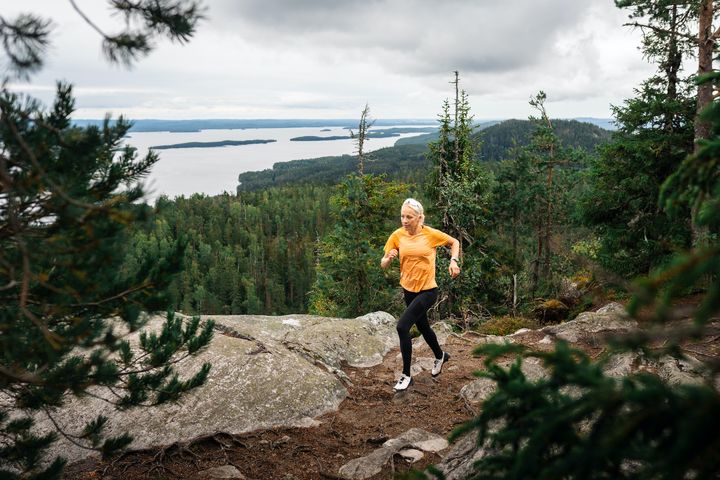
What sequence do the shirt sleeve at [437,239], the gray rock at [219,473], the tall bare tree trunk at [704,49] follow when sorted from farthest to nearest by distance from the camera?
the tall bare tree trunk at [704,49], the shirt sleeve at [437,239], the gray rock at [219,473]

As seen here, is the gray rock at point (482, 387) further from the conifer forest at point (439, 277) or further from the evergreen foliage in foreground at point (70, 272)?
the evergreen foliage in foreground at point (70, 272)

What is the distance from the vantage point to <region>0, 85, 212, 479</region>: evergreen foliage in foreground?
8.80 feet

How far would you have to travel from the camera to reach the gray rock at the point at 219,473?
15.2ft

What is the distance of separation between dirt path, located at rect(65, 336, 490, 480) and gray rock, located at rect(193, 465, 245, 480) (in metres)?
0.11

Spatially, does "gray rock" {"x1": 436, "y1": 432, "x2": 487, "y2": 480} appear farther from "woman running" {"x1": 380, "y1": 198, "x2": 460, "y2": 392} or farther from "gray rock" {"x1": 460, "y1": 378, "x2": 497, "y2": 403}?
"gray rock" {"x1": 460, "y1": 378, "x2": 497, "y2": 403}

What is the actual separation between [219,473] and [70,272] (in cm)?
281

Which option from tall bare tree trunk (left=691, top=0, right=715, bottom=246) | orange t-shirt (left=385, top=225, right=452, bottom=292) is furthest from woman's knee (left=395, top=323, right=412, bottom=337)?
tall bare tree trunk (left=691, top=0, right=715, bottom=246)

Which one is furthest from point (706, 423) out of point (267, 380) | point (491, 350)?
point (267, 380)

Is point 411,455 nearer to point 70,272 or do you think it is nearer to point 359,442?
point 359,442

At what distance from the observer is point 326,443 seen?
5.51 metres

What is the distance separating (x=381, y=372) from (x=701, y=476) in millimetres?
7216

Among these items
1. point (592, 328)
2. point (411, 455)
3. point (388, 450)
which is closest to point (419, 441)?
point (411, 455)

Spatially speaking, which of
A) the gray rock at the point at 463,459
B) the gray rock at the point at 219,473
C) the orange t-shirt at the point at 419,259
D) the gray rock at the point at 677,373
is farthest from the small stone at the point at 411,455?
the gray rock at the point at 677,373

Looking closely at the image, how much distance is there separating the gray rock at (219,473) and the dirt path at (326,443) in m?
0.11
